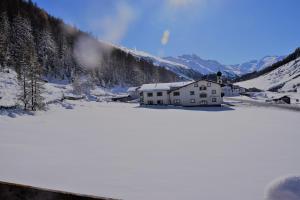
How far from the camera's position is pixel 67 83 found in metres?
97.6

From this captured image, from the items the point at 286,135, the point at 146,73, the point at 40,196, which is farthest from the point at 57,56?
the point at 40,196

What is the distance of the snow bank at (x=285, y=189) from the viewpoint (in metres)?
2.63

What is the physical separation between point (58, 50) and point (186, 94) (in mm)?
76183

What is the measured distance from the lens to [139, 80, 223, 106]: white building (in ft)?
188

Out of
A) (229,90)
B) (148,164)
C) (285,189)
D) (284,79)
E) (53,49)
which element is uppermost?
(53,49)

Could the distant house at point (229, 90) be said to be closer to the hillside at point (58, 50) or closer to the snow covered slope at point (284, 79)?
the snow covered slope at point (284, 79)

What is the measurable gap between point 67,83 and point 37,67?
6497cm

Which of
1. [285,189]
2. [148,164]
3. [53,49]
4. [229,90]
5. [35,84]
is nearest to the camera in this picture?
[285,189]

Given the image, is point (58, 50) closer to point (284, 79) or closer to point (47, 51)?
point (47, 51)

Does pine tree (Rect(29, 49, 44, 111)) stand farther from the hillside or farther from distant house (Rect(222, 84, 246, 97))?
distant house (Rect(222, 84, 246, 97))

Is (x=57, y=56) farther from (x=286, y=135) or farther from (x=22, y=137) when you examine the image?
(x=286, y=135)

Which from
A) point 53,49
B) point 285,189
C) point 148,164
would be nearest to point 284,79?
point 53,49

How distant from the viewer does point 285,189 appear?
8.77 ft

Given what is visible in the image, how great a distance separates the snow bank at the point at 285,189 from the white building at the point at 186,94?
55.2 meters
